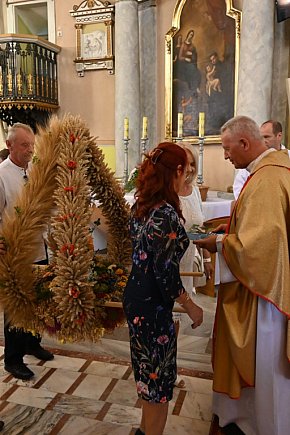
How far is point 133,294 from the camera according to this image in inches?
75.4

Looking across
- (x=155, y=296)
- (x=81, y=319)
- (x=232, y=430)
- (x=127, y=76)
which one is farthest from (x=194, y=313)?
(x=127, y=76)

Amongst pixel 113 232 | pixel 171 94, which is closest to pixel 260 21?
pixel 171 94

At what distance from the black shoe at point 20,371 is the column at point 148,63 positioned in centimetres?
517

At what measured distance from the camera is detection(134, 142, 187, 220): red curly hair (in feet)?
5.98

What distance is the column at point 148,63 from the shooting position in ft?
24.3

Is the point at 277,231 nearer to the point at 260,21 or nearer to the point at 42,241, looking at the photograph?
the point at 42,241

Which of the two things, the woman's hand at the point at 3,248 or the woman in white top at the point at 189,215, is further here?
the woman in white top at the point at 189,215

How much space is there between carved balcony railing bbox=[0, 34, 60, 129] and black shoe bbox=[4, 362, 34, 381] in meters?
5.67

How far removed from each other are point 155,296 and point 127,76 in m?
6.13

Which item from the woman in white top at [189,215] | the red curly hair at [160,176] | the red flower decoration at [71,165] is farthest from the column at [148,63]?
the red curly hair at [160,176]

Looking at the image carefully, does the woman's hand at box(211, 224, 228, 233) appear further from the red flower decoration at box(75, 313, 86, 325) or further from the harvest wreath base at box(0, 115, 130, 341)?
the red flower decoration at box(75, 313, 86, 325)

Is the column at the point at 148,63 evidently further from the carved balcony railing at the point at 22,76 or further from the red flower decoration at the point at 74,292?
the red flower decoration at the point at 74,292

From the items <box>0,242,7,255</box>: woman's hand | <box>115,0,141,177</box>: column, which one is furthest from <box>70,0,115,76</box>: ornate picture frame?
<box>0,242,7,255</box>: woman's hand

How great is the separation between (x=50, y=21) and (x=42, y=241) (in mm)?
7637
